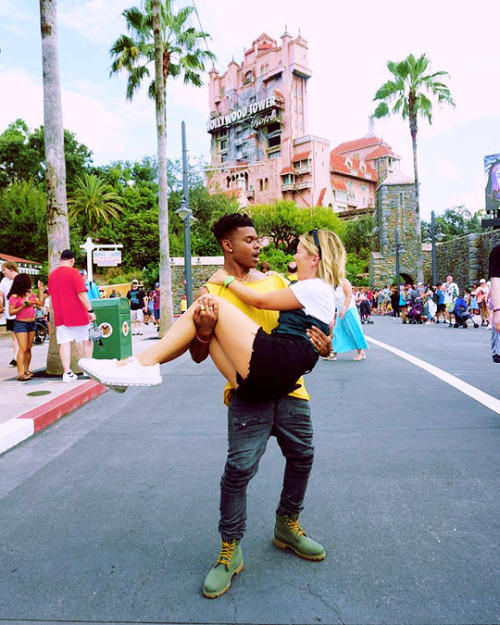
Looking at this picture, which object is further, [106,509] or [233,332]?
[106,509]

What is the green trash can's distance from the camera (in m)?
9.26

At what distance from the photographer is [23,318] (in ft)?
26.5

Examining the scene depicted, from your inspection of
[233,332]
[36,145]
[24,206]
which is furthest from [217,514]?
[36,145]

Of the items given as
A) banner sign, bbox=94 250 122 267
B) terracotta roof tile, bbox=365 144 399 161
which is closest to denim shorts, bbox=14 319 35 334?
banner sign, bbox=94 250 122 267

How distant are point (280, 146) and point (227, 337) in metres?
73.3

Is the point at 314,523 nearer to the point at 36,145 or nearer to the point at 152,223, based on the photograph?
the point at 152,223

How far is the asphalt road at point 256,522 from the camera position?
2256 millimetres

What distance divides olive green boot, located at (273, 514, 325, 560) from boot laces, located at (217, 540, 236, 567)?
340 millimetres

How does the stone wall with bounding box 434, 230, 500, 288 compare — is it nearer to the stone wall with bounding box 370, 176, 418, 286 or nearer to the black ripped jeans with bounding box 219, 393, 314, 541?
the stone wall with bounding box 370, 176, 418, 286

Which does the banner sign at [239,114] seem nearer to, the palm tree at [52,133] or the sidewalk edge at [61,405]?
the palm tree at [52,133]

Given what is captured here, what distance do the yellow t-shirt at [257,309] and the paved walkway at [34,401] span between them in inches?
124

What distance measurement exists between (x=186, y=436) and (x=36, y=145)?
171 feet

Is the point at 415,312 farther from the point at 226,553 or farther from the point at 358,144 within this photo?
the point at 358,144

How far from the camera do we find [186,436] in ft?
16.4
